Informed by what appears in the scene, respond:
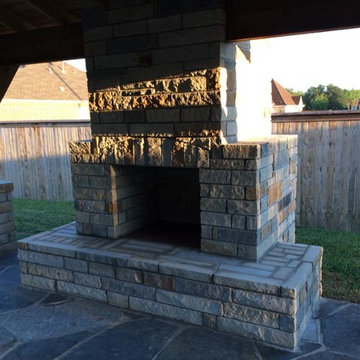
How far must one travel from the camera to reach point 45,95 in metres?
18.5

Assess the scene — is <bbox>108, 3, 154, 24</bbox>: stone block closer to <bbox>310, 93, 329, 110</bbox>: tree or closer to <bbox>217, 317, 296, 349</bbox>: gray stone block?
<bbox>217, 317, 296, 349</bbox>: gray stone block

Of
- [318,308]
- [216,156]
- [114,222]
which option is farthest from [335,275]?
[114,222]

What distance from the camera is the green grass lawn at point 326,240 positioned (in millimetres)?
4059

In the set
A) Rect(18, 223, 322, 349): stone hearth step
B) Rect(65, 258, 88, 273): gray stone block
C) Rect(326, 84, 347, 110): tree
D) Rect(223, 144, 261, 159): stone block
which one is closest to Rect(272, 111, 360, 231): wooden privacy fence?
Rect(18, 223, 322, 349): stone hearth step

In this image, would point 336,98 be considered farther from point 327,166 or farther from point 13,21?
point 13,21

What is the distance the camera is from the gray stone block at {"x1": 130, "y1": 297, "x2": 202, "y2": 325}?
10.4 ft

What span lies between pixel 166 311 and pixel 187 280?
0.38 m

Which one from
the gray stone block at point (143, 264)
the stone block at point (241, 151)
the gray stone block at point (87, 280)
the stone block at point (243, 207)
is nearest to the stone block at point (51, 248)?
the gray stone block at point (87, 280)

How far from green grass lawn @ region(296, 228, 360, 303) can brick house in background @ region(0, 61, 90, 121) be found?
1437 cm

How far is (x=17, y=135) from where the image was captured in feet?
29.8

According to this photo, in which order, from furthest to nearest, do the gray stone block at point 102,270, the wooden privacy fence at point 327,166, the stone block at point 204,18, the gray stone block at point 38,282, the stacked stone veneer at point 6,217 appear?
the wooden privacy fence at point 327,166 → the stacked stone veneer at point 6,217 → the gray stone block at point 38,282 → the gray stone block at point 102,270 → the stone block at point 204,18

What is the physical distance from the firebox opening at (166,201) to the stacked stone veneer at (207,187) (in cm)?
1

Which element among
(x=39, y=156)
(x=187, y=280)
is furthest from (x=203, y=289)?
(x=39, y=156)

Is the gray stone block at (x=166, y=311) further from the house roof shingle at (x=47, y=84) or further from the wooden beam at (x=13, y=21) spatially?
the house roof shingle at (x=47, y=84)
